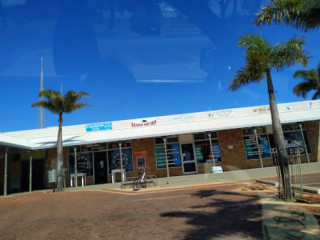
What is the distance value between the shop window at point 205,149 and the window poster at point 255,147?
1964mm

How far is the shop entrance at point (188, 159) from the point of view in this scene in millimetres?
15703

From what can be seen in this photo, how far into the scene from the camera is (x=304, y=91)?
1700cm

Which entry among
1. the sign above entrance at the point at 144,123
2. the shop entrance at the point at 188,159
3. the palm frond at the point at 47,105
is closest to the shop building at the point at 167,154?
the shop entrance at the point at 188,159

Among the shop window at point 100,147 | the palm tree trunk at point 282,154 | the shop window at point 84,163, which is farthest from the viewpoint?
the shop window at point 100,147

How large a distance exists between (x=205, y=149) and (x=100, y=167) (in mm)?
7343

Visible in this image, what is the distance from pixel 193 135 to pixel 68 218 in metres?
11.1

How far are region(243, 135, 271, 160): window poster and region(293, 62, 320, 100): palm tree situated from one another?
4716mm

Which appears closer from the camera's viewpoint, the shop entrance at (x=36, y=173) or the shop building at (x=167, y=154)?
the shop building at (x=167, y=154)

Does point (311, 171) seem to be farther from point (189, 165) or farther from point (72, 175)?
point (72, 175)

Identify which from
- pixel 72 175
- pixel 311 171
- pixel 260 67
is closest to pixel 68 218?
pixel 260 67

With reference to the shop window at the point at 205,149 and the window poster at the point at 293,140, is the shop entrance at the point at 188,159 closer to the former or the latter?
the shop window at the point at 205,149

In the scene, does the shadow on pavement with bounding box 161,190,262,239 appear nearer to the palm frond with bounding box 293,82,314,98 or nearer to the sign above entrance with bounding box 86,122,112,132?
the sign above entrance with bounding box 86,122,112,132

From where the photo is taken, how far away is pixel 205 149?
1588 cm

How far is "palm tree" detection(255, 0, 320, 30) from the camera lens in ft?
21.2
